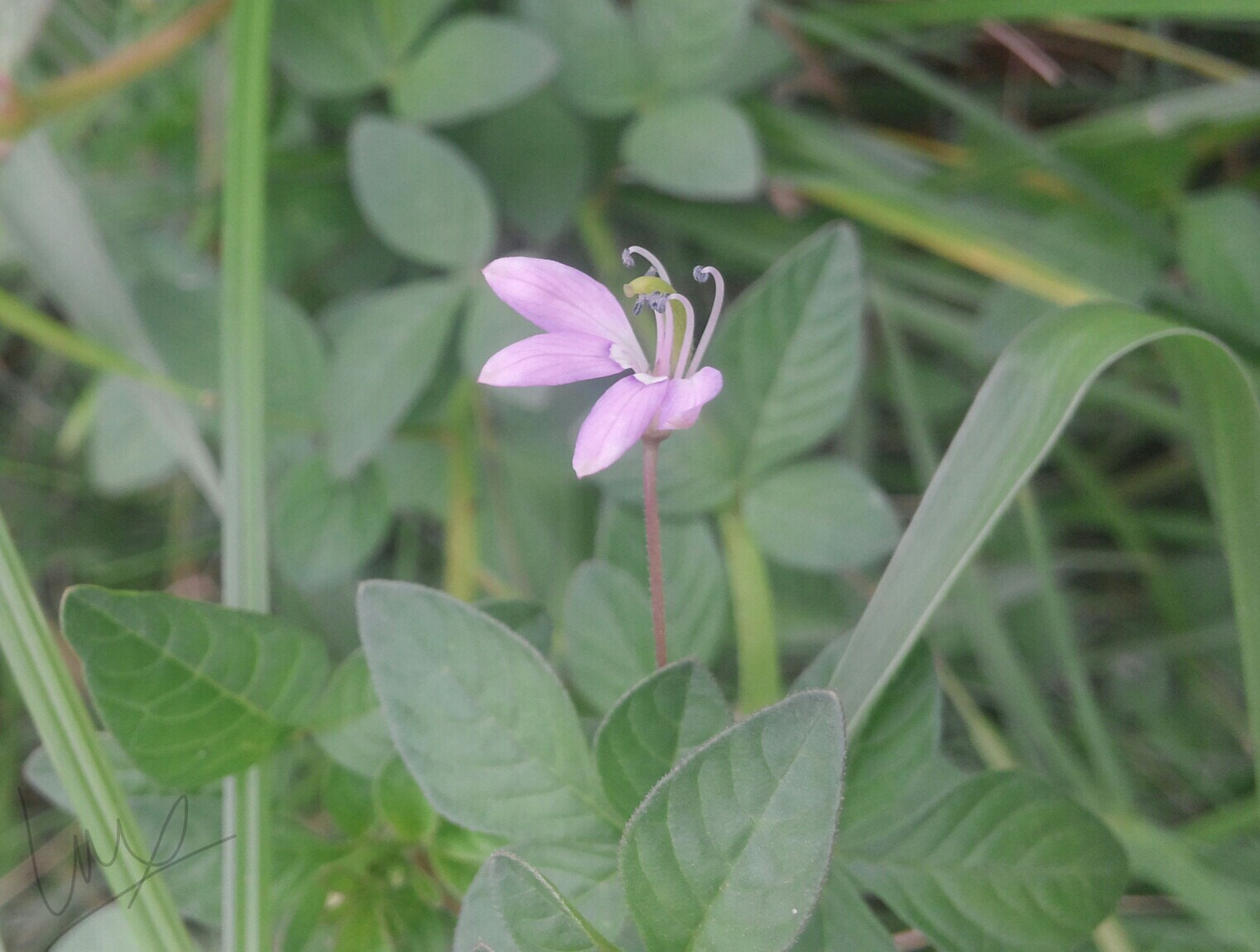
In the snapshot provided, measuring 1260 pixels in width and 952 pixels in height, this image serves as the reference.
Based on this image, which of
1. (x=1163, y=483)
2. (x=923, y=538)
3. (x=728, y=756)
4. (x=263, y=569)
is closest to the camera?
(x=728, y=756)

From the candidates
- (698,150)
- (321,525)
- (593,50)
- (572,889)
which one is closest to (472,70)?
(593,50)

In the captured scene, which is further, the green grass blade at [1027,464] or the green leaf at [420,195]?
the green leaf at [420,195]

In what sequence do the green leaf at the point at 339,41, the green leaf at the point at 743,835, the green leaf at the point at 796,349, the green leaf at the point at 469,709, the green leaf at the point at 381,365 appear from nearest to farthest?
the green leaf at the point at 743,835 → the green leaf at the point at 469,709 → the green leaf at the point at 796,349 → the green leaf at the point at 381,365 → the green leaf at the point at 339,41

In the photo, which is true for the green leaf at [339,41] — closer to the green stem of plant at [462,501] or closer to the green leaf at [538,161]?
the green leaf at [538,161]

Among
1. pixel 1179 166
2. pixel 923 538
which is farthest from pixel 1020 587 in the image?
pixel 923 538

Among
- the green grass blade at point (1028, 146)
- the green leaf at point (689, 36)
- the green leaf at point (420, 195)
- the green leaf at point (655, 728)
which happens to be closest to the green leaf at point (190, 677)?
the green leaf at point (655, 728)

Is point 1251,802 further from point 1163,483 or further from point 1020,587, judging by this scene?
point 1163,483

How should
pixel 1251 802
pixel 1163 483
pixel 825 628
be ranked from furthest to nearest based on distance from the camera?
1. pixel 1163 483
2. pixel 825 628
3. pixel 1251 802

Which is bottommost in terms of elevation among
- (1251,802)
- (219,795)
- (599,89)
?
(1251,802)
